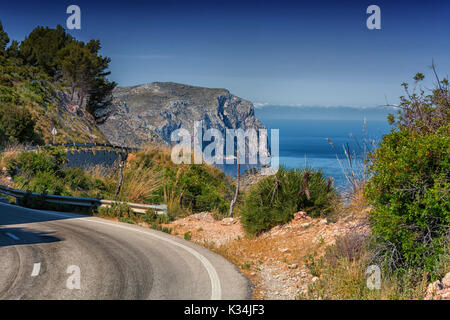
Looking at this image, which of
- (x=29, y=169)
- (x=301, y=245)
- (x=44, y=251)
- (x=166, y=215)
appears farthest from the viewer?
(x=29, y=169)

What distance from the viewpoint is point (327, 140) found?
10.2 meters

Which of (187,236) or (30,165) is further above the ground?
(30,165)

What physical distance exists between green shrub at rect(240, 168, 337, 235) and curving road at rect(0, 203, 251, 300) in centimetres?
212

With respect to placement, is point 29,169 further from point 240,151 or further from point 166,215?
point 240,151

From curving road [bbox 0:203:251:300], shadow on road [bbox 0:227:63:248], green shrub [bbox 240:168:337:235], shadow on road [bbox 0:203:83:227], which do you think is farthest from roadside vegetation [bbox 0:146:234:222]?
shadow on road [bbox 0:227:63:248]

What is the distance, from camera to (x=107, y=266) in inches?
336

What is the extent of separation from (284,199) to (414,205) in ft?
17.2

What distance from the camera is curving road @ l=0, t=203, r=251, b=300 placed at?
7.07 meters

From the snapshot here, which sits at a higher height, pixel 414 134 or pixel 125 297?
pixel 414 134

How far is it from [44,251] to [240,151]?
737 cm

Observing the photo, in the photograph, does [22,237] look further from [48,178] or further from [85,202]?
[48,178]

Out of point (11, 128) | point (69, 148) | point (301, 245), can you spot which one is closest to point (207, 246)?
point (301, 245)

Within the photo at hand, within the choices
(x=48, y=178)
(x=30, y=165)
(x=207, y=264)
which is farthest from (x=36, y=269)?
(x=30, y=165)

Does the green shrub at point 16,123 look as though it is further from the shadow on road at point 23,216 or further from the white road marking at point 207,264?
the white road marking at point 207,264
